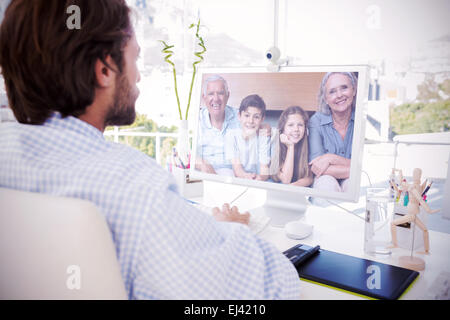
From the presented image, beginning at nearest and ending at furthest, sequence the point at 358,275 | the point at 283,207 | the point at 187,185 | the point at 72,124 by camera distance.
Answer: the point at 72,124
the point at 358,275
the point at 283,207
the point at 187,185

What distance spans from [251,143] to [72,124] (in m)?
0.68

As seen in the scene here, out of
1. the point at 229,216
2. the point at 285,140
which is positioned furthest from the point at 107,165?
the point at 285,140

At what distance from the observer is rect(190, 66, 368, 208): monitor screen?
101 centimetres

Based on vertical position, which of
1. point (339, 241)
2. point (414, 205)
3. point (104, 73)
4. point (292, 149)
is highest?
point (104, 73)

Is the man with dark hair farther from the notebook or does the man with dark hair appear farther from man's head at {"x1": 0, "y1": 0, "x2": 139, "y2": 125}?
the notebook

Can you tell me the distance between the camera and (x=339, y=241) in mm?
1025

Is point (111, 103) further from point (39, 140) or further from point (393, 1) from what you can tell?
point (393, 1)

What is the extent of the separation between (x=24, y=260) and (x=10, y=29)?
0.46m

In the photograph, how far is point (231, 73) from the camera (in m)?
1.24

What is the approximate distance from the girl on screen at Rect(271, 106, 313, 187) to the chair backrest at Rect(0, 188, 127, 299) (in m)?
0.71

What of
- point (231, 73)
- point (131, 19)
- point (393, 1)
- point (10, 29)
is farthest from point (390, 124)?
point (10, 29)

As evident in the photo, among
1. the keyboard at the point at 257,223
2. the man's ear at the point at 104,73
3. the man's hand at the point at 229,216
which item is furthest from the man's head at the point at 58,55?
the keyboard at the point at 257,223

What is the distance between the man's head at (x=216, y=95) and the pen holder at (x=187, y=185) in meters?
0.37

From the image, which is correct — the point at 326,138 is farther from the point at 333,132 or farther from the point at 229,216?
the point at 229,216
